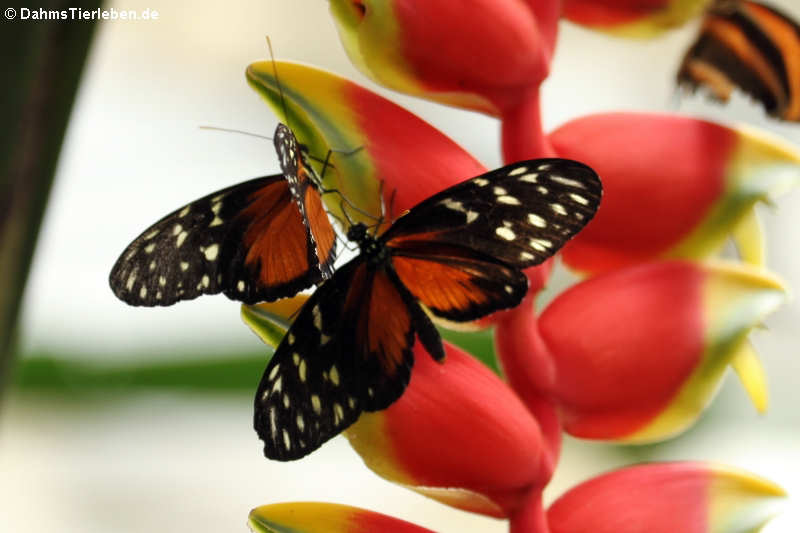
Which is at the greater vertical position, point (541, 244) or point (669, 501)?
point (541, 244)

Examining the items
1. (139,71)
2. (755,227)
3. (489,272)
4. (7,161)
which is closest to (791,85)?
(755,227)

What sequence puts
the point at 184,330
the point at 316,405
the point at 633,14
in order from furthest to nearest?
1. the point at 184,330
2. the point at 633,14
3. the point at 316,405

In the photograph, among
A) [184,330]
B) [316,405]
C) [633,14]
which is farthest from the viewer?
[184,330]

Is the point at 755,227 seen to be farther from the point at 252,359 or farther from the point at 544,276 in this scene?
the point at 252,359

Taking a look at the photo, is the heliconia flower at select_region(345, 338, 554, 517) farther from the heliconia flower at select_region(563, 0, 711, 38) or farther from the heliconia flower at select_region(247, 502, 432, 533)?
the heliconia flower at select_region(563, 0, 711, 38)

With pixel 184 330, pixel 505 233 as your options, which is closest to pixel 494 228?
pixel 505 233

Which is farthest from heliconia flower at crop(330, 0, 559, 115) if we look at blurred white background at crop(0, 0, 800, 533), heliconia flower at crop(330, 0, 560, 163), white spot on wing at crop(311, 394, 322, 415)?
blurred white background at crop(0, 0, 800, 533)

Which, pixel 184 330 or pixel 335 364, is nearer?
pixel 335 364

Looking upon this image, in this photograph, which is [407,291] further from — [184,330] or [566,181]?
[184,330]
